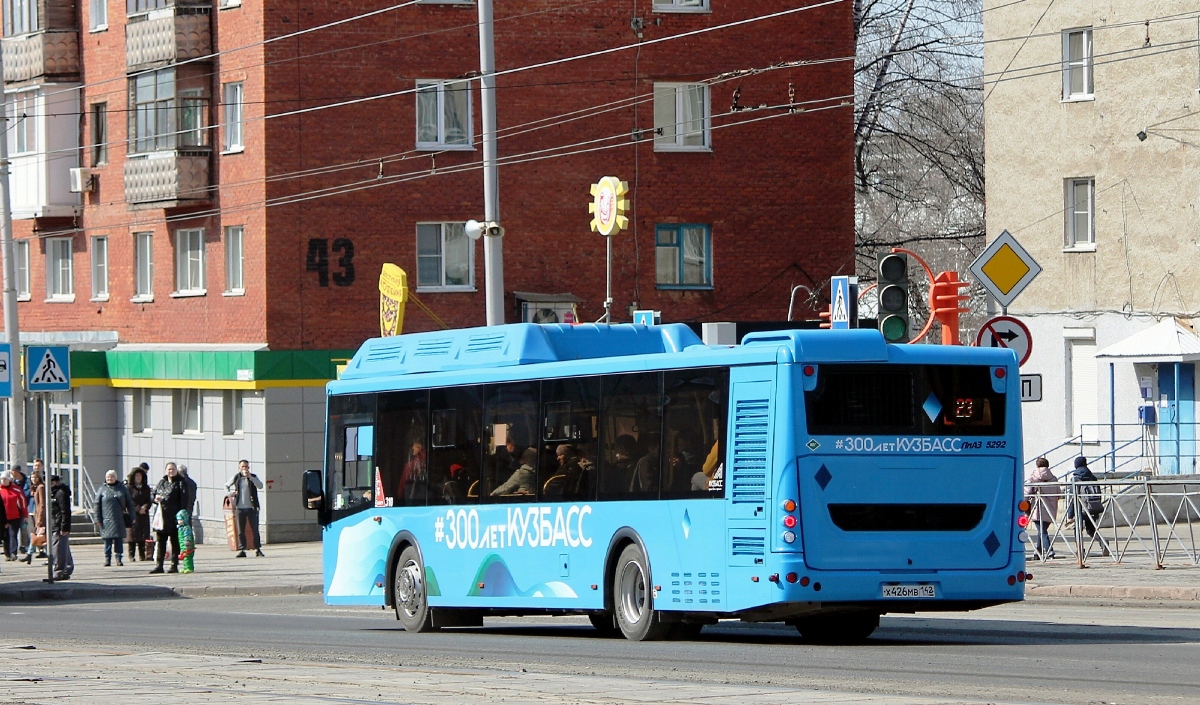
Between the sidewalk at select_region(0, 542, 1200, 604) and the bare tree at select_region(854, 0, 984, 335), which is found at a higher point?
the bare tree at select_region(854, 0, 984, 335)

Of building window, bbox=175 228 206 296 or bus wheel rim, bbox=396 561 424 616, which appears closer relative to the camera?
bus wheel rim, bbox=396 561 424 616

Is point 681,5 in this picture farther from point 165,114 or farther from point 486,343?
point 486,343

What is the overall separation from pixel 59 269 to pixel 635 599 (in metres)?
36.4

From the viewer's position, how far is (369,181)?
139 ft

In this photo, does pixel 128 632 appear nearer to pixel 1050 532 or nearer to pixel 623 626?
pixel 623 626

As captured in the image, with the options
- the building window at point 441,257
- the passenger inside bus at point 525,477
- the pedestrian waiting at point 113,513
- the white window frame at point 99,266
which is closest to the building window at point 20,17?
the white window frame at point 99,266

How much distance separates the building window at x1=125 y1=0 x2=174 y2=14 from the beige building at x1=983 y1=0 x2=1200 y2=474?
1834 centimetres

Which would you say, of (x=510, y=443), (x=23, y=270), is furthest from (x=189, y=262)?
(x=510, y=443)

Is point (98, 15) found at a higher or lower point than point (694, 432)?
higher

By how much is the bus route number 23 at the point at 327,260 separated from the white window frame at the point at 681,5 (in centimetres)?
896

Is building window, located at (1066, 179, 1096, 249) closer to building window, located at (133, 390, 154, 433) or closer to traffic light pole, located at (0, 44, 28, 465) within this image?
traffic light pole, located at (0, 44, 28, 465)

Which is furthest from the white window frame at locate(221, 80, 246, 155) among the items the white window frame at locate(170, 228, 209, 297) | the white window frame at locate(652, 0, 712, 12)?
the white window frame at locate(652, 0, 712, 12)

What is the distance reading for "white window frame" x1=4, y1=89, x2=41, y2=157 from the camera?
49.9m

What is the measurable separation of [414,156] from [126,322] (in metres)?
9.10
